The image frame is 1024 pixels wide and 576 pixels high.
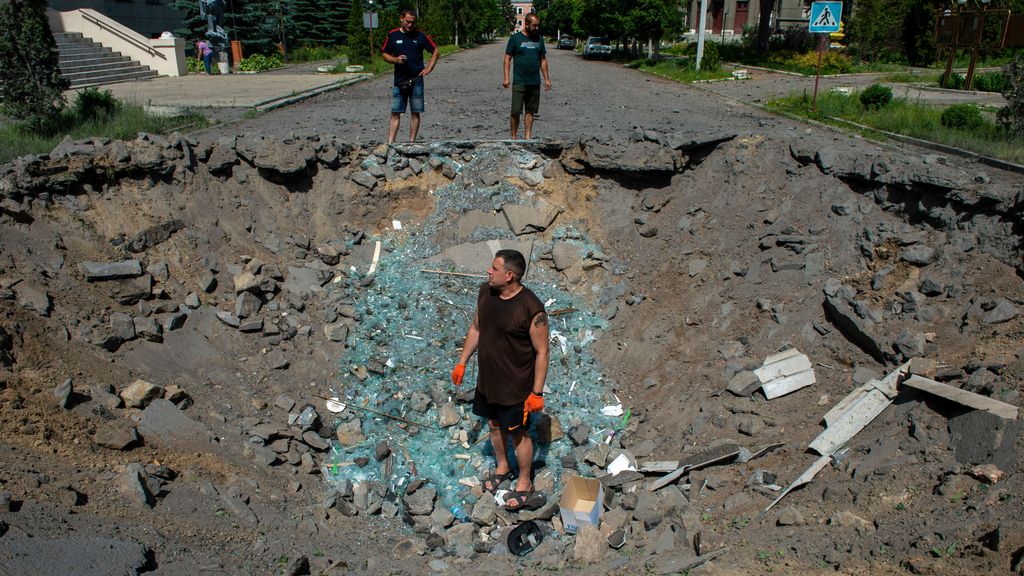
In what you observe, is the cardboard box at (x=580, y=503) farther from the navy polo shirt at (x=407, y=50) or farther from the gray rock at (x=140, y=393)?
the navy polo shirt at (x=407, y=50)

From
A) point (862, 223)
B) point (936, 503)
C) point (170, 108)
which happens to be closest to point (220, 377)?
point (936, 503)

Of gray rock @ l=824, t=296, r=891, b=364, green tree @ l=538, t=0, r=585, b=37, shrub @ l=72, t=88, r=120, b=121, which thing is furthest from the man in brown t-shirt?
green tree @ l=538, t=0, r=585, b=37

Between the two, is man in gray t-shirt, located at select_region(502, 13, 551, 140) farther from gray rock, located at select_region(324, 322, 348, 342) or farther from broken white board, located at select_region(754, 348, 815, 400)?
broken white board, located at select_region(754, 348, 815, 400)

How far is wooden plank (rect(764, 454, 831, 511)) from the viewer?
4.53 meters

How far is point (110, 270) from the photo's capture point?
20.8ft

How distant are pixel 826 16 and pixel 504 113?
21.7ft

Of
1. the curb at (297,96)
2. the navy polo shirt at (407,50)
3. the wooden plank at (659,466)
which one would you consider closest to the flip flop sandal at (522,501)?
the wooden plank at (659,466)

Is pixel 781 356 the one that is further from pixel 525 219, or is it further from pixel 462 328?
pixel 525 219

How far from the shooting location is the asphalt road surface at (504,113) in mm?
11148

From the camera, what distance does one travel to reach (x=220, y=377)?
607 cm

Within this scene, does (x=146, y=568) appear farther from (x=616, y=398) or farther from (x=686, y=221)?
(x=686, y=221)

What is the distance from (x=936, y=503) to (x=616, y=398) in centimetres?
312

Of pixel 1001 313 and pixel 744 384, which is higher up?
pixel 1001 313

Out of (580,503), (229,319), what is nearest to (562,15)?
(229,319)
